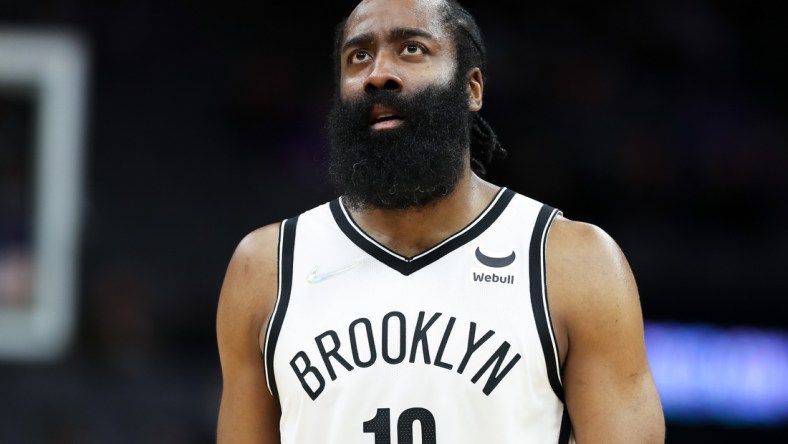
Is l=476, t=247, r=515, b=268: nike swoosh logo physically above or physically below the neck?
below

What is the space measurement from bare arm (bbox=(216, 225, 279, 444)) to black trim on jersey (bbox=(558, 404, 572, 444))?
0.84 m

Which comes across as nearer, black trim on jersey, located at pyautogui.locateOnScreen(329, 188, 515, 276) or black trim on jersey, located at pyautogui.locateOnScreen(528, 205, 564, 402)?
black trim on jersey, located at pyautogui.locateOnScreen(528, 205, 564, 402)

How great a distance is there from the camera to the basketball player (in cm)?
337

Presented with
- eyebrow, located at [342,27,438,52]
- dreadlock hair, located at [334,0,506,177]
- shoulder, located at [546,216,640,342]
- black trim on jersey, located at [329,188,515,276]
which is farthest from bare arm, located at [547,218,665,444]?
eyebrow, located at [342,27,438,52]

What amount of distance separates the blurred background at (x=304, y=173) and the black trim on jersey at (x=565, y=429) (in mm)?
5368

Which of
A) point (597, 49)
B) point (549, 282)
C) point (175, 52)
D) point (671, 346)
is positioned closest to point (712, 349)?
point (671, 346)

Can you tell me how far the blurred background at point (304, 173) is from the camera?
28.7 feet

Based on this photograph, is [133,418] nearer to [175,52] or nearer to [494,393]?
[175,52]

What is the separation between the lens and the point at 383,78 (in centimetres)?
353

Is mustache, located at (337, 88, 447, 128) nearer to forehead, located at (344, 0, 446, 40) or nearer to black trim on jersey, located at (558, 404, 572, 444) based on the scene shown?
forehead, located at (344, 0, 446, 40)

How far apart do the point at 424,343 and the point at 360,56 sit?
2.85 ft

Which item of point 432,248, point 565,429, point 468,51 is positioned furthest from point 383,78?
point 565,429

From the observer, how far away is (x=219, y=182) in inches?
384

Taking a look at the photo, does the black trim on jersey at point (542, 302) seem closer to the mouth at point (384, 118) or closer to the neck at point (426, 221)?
the neck at point (426, 221)
